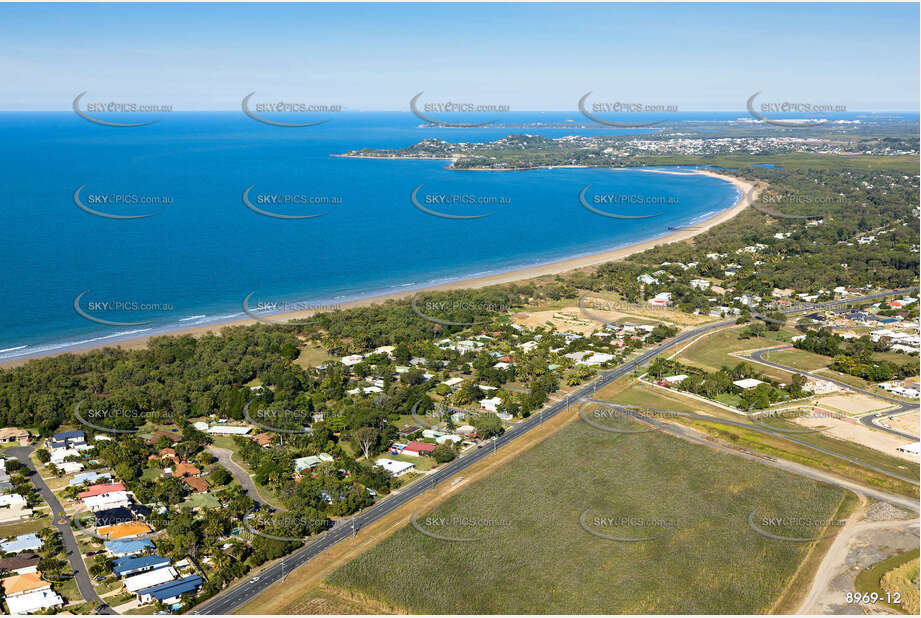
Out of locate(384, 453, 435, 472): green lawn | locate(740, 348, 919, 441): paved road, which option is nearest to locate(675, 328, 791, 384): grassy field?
locate(740, 348, 919, 441): paved road

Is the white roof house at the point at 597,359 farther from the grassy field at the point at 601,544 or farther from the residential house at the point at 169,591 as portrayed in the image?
the residential house at the point at 169,591

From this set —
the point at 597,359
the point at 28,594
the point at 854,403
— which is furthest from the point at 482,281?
the point at 28,594

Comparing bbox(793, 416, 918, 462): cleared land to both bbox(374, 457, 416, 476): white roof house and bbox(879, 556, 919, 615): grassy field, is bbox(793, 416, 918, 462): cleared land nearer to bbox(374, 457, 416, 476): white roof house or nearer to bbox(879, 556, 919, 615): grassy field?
bbox(879, 556, 919, 615): grassy field

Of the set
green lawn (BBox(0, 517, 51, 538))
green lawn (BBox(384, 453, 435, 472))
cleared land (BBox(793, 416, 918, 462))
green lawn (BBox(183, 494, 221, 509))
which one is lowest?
green lawn (BBox(0, 517, 51, 538))

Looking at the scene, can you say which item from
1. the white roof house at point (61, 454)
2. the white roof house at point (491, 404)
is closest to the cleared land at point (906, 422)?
the white roof house at point (491, 404)

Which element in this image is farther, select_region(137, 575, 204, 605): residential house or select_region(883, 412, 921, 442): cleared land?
select_region(883, 412, 921, 442): cleared land

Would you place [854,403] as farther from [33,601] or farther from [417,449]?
[33,601]
